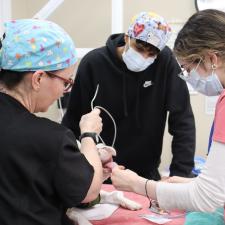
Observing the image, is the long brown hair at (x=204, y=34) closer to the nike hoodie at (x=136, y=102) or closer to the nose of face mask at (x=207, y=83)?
the nose of face mask at (x=207, y=83)

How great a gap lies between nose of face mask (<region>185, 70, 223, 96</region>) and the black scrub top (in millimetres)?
528

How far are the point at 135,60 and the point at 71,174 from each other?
975 mm

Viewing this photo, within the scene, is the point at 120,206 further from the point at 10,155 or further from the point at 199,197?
the point at 10,155

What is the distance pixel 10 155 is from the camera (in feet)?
3.19

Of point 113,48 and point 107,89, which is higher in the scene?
point 113,48

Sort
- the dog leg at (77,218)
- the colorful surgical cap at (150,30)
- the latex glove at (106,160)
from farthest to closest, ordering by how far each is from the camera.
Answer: the colorful surgical cap at (150,30)
the latex glove at (106,160)
the dog leg at (77,218)

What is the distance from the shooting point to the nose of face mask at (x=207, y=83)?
1236 mm

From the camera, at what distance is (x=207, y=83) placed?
50.9 inches

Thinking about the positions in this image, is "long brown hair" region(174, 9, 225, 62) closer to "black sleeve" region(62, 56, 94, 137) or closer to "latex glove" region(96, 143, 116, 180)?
"latex glove" region(96, 143, 116, 180)

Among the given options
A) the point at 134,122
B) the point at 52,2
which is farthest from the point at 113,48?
the point at 52,2

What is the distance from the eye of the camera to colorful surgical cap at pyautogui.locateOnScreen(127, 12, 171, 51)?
172 centimetres

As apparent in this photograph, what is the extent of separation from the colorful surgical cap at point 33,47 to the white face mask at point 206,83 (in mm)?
478

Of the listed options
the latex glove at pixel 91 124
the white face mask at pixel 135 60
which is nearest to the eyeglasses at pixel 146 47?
the white face mask at pixel 135 60

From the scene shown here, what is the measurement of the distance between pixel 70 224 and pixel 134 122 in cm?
88
